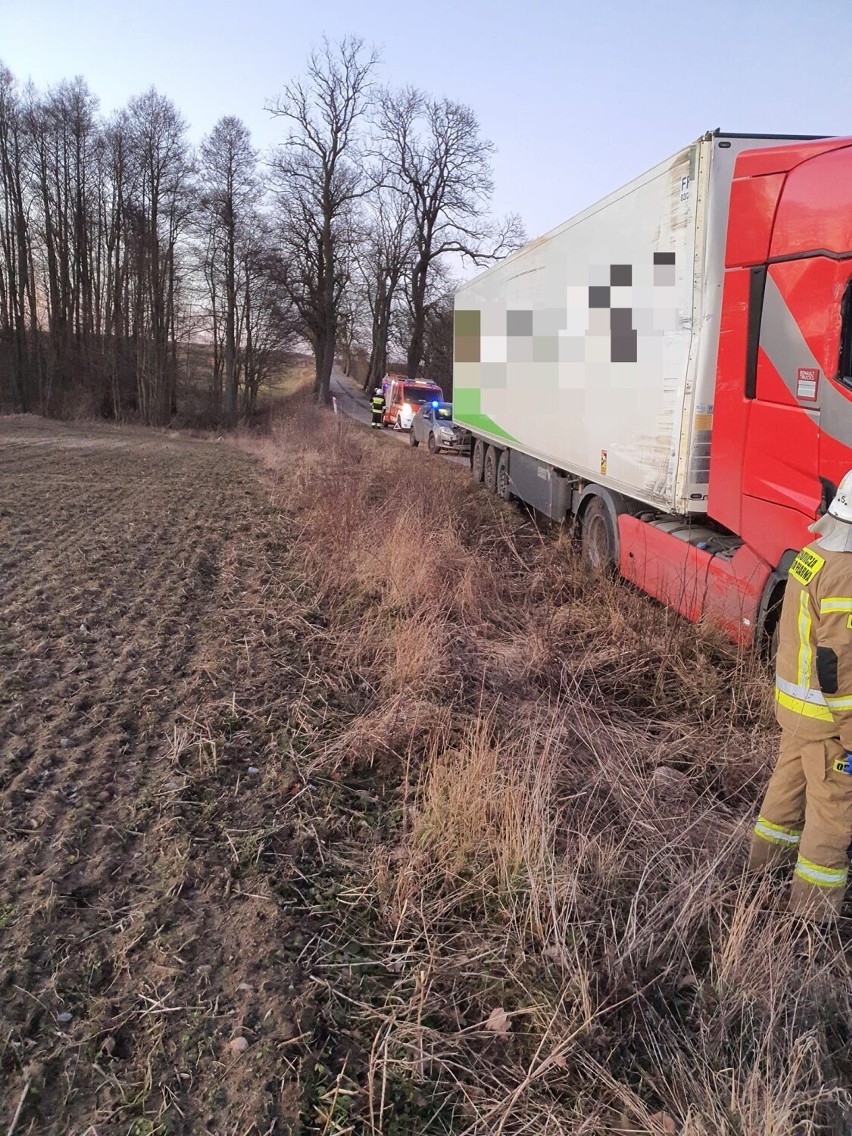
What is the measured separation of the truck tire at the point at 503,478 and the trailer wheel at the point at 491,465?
35 cm

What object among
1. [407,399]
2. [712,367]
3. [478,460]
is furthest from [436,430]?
[712,367]

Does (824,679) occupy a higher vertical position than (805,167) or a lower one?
lower

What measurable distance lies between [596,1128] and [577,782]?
5.86 feet

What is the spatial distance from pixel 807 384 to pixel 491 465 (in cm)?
941

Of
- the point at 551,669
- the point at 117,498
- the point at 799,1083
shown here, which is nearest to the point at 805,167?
the point at 551,669

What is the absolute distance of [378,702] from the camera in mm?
4473

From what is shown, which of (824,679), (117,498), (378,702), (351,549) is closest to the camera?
(824,679)

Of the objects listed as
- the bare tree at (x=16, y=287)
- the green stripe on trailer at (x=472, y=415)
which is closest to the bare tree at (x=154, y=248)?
the bare tree at (x=16, y=287)

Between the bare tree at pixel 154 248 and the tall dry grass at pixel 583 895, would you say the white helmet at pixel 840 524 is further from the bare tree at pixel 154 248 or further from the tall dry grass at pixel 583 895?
the bare tree at pixel 154 248

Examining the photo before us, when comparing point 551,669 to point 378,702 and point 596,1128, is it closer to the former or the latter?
point 378,702

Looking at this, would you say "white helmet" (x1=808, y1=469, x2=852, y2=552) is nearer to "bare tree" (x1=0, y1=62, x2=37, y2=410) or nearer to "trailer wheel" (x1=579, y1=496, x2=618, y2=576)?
"trailer wheel" (x1=579, y1=496, x2=618, y2=576)

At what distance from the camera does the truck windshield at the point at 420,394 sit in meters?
29.9

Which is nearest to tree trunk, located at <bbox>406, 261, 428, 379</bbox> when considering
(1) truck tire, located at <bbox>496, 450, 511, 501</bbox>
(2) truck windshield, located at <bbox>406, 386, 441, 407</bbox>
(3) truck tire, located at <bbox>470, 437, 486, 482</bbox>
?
(2) truck windshield, located at <bbox>406, 386, 441, 407</bbox>

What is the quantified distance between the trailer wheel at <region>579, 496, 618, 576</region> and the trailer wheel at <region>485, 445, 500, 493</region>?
5.11m
